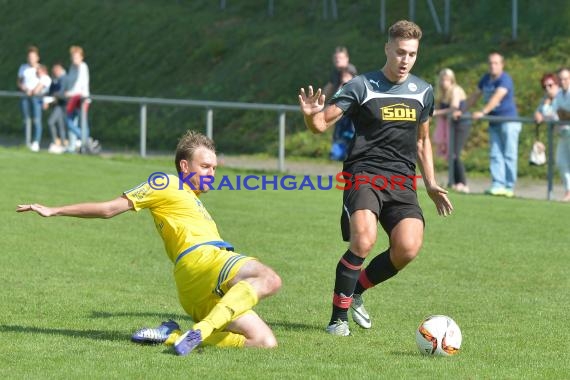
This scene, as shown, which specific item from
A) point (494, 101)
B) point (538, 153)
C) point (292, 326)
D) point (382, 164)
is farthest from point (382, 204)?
point (538, 153)

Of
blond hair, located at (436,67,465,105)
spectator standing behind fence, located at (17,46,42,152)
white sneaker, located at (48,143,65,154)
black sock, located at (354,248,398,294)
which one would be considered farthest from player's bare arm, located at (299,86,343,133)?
spectator standing behind fence, located at (17,46,42,152)

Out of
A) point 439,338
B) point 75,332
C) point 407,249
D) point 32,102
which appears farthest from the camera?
point 32,102

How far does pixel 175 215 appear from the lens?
28.6 ft

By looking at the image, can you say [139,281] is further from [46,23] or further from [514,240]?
[46,23]

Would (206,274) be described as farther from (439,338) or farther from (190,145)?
(439,338)

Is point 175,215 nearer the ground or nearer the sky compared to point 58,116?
nearer the sky

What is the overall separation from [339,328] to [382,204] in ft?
3.14

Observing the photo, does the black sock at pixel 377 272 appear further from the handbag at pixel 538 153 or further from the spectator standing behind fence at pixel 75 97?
the spectator standing behind fence at pixel 75 97

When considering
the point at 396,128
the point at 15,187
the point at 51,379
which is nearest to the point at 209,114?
the point at 15,187

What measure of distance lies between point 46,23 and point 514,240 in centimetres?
2664

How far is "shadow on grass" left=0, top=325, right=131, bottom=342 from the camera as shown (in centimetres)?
887

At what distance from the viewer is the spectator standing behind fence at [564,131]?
18.4 meters

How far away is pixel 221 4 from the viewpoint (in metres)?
34.6

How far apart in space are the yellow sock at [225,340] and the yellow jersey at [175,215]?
1.99 ft
